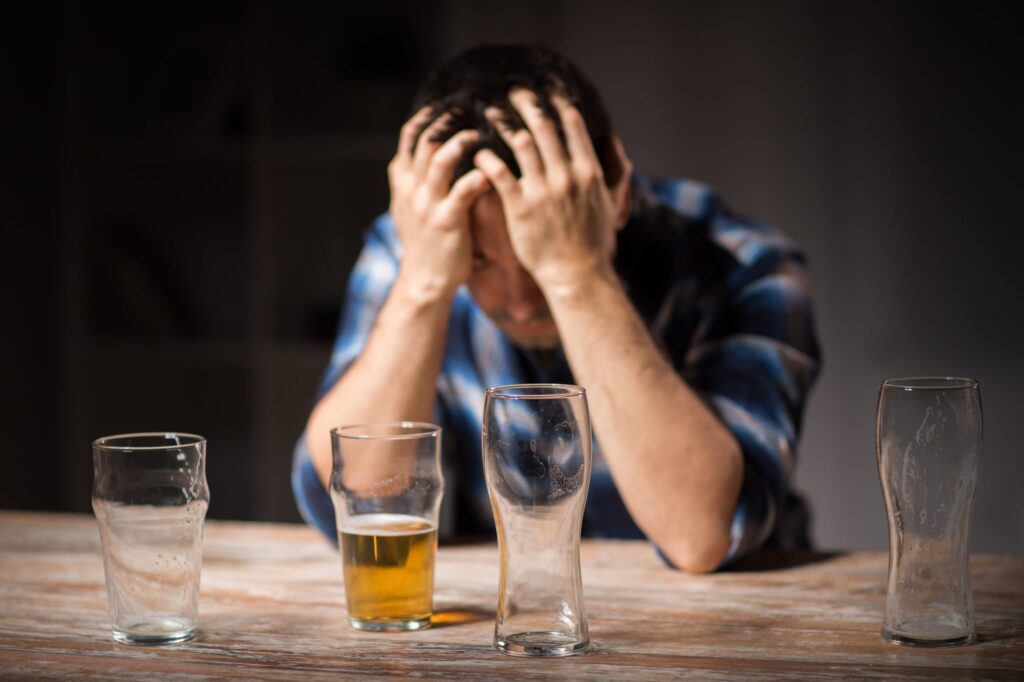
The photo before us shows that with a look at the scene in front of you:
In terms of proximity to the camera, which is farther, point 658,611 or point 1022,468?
point 1022,468

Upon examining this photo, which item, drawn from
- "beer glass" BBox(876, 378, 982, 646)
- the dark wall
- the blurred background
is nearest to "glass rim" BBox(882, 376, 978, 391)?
"beer glass" BBox(876, 378, 982, 646)

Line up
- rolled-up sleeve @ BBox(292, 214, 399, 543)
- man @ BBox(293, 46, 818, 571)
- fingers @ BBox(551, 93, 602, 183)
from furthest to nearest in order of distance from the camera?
rolled-up sleeve @ BBox(292, 214, 399, 543) < fingers @ BBox(551, 93, 602, 183) < man @ BBox(293, 46, 818, 571)

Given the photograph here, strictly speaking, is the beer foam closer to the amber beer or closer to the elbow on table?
the amber beer

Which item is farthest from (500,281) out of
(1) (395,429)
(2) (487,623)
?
(2) (487,623)

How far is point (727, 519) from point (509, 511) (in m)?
0.35

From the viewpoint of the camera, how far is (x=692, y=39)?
3.01m

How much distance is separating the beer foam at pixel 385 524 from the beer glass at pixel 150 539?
4.5 inches

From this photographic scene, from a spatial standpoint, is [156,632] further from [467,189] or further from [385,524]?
[467,189]

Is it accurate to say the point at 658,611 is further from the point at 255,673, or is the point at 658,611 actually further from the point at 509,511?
the point at 255,673

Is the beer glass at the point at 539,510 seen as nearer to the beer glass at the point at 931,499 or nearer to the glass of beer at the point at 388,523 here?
the glass of beer at the point at 388,523

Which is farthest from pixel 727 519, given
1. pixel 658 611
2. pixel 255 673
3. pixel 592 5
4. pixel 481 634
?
pixel 592 5

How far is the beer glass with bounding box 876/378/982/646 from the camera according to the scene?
870 millimetres

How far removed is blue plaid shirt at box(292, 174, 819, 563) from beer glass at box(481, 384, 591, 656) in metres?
0.44

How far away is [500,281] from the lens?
138 cm
